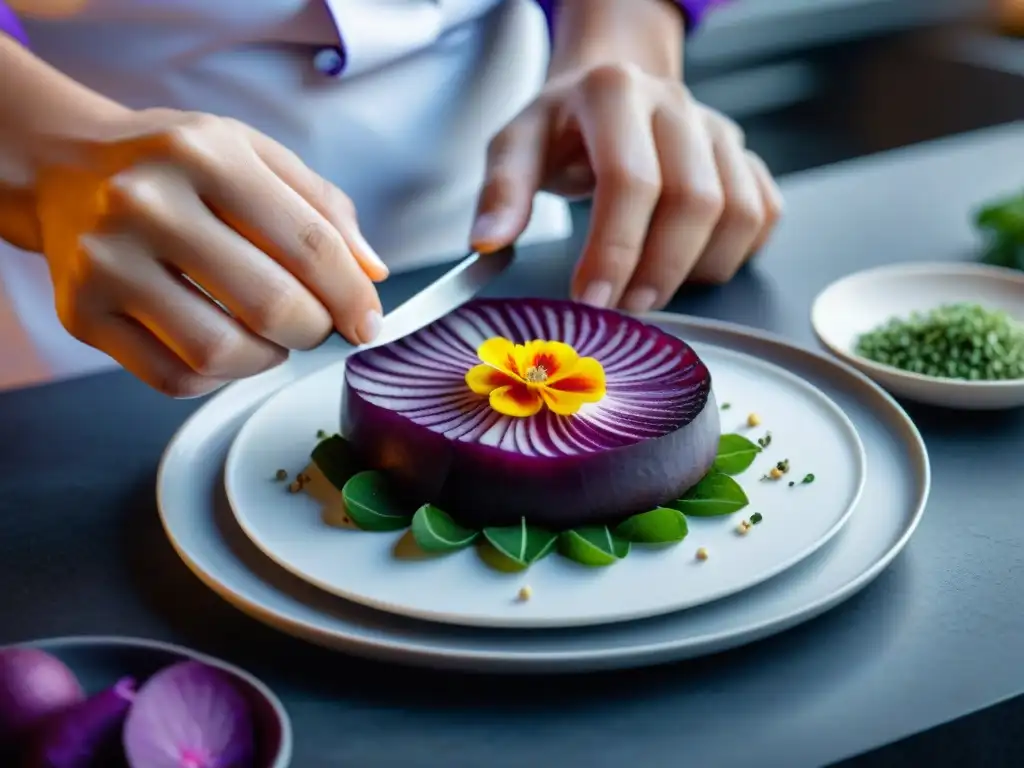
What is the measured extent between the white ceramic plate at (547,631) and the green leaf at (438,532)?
0.22ft

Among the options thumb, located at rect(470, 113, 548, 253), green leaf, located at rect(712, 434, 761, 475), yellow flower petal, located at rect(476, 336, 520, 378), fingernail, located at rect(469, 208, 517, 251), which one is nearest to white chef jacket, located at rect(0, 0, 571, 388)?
thumb, located at rect(470, 113, 548, 253)

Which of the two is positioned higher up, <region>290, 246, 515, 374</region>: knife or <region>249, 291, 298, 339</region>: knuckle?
<region>249, 291, 298, 339</region>: knuckle

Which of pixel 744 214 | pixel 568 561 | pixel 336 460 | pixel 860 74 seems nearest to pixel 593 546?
pixel 568 561

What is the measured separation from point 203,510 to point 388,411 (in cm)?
17

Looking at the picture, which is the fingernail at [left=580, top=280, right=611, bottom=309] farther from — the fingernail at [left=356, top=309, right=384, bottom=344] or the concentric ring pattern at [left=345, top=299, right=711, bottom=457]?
the fingernail at [left=356, top=309, right=384, bottom=344]

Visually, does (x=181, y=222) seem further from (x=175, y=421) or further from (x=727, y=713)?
(x=727, y=713)

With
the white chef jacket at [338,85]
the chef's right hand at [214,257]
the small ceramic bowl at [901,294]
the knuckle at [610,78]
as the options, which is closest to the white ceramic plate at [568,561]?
the chef's right hand at [214,257]

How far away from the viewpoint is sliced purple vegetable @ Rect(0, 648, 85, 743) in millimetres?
Result: 656

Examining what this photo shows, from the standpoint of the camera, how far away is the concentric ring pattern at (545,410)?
2.97 feet

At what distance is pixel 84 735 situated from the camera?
0.63 m

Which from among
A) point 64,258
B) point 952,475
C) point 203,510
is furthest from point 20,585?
point 952,475

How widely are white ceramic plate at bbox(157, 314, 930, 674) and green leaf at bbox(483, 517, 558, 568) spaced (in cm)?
7

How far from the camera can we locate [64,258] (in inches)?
38.3

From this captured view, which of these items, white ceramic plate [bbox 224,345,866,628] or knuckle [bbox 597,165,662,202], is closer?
white ceramic plate [bbox 224,345,866,628]
